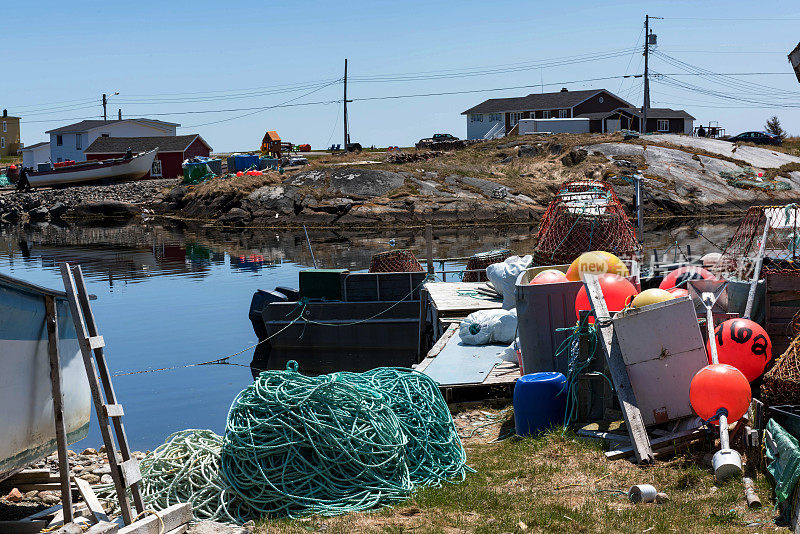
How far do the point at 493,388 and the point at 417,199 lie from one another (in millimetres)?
45000

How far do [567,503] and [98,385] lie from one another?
3.85 meters

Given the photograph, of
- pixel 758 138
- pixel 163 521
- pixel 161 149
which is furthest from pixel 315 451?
pixel 161 149

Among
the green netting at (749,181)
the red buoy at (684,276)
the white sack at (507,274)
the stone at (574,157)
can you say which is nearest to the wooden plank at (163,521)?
the red buoy at (684,276)

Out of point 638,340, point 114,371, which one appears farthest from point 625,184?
point 638,340

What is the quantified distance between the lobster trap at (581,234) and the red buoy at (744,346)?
7649 mm

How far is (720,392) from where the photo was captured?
788cm

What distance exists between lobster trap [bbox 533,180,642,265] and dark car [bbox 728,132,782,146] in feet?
188

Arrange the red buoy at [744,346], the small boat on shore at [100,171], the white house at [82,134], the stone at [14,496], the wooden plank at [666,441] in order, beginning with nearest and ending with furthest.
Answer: the wooden plank at [666,441] < the stone at [14,496] < the red buoy at [744,346] < the small boat on shore at [100,171] < the white house at [82,134]

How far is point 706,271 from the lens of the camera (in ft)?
39.4

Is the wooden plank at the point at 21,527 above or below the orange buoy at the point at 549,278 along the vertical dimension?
below

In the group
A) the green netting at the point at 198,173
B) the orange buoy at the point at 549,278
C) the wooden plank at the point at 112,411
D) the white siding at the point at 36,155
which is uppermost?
the white siding at the point at 36,155

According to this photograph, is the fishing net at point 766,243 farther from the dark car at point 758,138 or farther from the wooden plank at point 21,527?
the dark car at point 758,138

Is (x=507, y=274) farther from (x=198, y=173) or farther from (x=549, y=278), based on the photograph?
(x=198, y=173)

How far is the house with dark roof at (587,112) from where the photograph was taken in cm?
7994
